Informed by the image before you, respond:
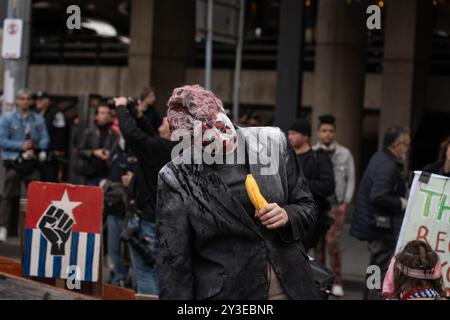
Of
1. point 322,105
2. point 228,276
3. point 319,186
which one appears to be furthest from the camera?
point 322,105

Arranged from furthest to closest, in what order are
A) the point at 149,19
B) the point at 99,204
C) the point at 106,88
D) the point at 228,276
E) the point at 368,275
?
1. the point at 106,88
2. the point at 149,19
3. the point at 368,275
4. the point at 99,204
5. the point at 228,276

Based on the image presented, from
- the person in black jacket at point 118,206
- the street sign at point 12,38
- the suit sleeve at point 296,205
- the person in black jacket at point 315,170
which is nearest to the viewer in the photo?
the suit sleeve at point 296,205

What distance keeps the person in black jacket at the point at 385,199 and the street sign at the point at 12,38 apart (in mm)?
5859

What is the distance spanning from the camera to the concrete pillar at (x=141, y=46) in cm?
2098

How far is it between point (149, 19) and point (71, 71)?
471 centimetres

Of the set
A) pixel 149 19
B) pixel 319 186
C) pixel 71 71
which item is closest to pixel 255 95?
pixel 149 19

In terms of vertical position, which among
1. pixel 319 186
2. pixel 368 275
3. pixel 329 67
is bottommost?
pixel 368 275

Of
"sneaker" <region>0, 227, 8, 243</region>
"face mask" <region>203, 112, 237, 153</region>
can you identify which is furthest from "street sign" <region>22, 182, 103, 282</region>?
"sneaker" <region>0, 227, 8, 243</region>

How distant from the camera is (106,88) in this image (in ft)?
79.7

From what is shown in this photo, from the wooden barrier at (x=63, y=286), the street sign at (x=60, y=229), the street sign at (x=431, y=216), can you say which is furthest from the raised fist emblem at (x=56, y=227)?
the street sign at (x=431, y=216)

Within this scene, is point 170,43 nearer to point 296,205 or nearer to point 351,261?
point 351,261

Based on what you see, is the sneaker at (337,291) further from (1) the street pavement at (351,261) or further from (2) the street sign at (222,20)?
(2) the street sign at (222,20)

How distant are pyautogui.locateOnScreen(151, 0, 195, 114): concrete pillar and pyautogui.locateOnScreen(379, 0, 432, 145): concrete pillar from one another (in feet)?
14.8
